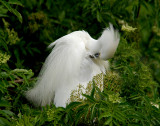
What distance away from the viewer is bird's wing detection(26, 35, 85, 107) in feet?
4.68

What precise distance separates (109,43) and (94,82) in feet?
0.67

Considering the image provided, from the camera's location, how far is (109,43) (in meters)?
1.29

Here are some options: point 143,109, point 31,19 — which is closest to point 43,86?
point 143,109

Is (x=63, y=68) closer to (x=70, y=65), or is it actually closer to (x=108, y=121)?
(x=70, y=65)

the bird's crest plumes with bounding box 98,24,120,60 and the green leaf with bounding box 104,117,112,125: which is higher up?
the bird's crest plumes with bounding box 98,24,120,60

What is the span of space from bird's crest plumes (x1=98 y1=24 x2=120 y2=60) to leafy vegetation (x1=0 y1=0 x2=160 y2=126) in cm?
12

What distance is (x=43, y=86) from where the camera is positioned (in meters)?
1.58

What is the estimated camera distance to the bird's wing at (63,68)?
4.68ft

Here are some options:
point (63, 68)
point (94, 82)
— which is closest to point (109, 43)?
point (94, 82)

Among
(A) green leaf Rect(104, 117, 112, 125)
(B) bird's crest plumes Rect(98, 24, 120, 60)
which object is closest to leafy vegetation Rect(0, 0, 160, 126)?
(A) green leaf Rect(104, 117, 112, 125)

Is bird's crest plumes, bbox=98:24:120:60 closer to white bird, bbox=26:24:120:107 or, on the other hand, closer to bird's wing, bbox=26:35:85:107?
white bird, bbox=26:24:120:107

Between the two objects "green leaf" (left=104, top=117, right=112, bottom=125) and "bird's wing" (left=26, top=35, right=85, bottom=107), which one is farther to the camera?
"bird's wing" (left=26, top=35, right=85, bottom=107)

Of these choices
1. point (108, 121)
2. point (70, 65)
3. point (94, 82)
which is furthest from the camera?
point (70, 65)

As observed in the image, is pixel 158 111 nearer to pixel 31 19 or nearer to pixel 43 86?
pixel 43 86
